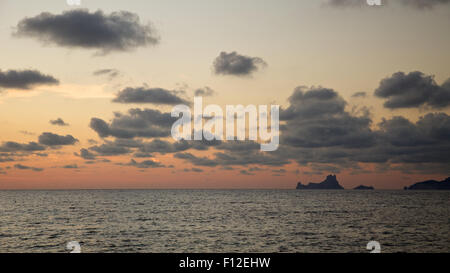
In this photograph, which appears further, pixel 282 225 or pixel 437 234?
pixel 282 225

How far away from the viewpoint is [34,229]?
60156 mm

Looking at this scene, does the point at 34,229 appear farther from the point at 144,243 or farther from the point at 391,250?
the point at 391,250

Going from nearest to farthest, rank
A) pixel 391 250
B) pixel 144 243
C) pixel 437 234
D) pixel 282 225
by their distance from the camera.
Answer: pixel 391 250
pixel 144 243
pixel 437 234
pixel 282 225
